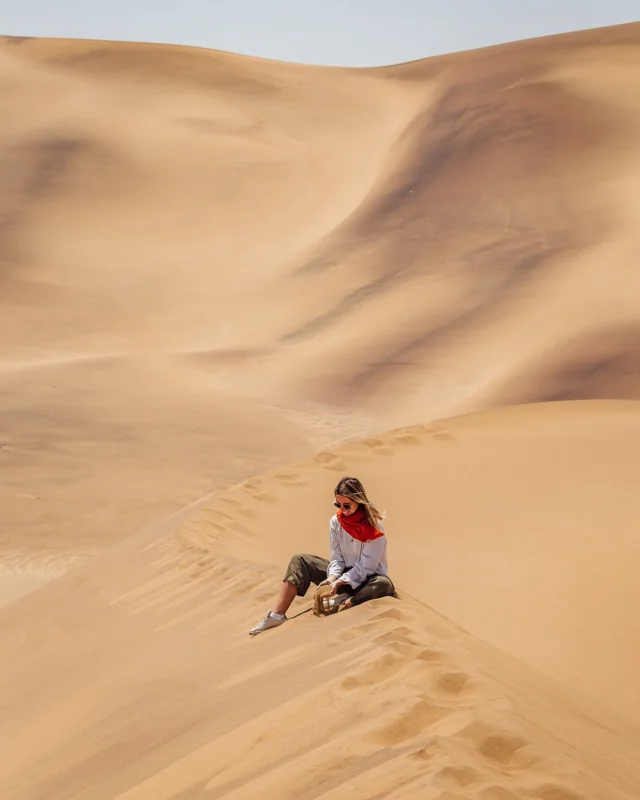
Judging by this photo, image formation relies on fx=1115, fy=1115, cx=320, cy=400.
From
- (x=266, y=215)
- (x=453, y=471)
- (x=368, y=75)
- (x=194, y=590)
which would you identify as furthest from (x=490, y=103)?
(x=194, y=590)

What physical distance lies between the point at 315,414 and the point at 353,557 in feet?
44.5

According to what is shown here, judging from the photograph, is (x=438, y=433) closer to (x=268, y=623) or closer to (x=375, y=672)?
(x=268, y=623)

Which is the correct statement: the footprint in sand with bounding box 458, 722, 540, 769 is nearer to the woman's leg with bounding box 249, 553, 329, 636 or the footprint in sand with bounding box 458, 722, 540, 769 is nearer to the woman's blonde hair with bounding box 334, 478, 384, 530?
the woman's blonde hair with bounding box 334, 478, 384, 530

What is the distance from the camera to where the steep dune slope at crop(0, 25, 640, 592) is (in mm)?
16703

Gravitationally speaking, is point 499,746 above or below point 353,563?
below

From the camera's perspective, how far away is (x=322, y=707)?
417 cm

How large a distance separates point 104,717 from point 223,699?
78 centimetres

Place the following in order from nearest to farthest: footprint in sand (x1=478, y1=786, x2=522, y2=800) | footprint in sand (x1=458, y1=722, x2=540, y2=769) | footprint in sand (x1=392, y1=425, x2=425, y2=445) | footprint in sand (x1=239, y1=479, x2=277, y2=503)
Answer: footprint in sand (x1=478, y1=786, x2=522, y2=800)
footprint in sand (x1=458, y1=722, x2=540, y2=769)
footprint in sand (x1=239, y1=479, x2=277, y2=503)
footprint in sand (x1=392, y1=425, x2=425, y2=445)

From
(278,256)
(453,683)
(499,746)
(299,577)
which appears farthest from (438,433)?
(278,256)

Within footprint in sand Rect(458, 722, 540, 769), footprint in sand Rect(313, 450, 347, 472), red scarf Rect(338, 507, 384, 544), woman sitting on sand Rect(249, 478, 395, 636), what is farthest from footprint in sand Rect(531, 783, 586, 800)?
footprint in sand Rect(313, 450, 347, 472)

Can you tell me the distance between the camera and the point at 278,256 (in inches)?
1165

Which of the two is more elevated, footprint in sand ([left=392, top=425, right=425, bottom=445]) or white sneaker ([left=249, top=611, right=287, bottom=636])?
white sneaker ([left=249, top=611, right=287, bottom=636])

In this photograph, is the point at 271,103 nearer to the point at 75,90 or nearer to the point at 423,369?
the point at 75,90

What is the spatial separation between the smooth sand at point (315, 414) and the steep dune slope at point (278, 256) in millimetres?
94
